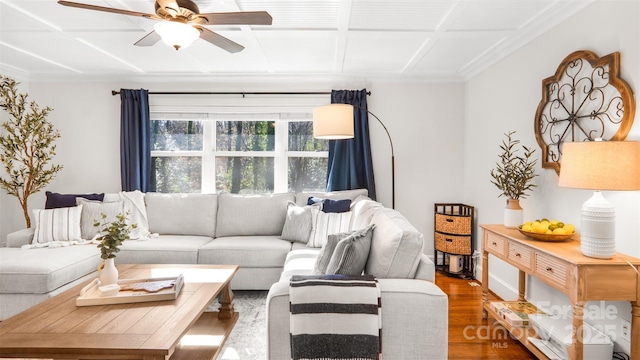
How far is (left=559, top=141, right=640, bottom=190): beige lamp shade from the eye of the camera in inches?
65.9

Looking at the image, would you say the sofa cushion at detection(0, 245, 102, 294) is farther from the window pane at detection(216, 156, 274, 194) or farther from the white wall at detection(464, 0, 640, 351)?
the white wall at detection(464, 0, 640, 351)

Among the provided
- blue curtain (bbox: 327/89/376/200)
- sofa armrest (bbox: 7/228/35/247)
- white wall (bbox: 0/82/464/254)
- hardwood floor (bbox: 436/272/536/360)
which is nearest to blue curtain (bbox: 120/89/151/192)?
white wall (bbox: 0/82/464/254)

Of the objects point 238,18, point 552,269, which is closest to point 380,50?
point 238,18

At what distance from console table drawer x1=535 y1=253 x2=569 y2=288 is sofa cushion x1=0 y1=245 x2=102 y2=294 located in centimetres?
337

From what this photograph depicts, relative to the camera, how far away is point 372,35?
9.83ft

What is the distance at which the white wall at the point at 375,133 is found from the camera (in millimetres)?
4355

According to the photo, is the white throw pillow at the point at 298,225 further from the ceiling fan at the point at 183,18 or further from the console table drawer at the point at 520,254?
the ceiling fan at the point at 183,18

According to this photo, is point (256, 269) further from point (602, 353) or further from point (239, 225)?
point (602, 353)

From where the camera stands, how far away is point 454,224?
3906mm

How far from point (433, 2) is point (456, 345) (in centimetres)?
234

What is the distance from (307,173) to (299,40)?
1.79m

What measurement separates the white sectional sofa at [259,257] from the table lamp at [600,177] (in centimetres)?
84

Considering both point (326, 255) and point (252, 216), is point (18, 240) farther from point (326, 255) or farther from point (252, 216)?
point (326, 255)

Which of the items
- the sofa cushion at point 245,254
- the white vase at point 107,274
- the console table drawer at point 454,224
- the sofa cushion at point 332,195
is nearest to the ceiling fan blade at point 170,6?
the white vase at point 107,274
